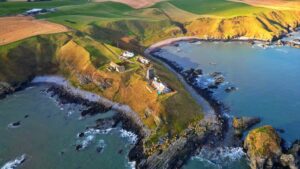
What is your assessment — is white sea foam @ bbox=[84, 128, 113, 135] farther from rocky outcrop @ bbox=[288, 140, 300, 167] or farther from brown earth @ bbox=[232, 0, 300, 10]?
brown earth @ bbox=[232, 0, 300, 10]

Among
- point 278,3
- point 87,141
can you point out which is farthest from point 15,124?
point 278,3

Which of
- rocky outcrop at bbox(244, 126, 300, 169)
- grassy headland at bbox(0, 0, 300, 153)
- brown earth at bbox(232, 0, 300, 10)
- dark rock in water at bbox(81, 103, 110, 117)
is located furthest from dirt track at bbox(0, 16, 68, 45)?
brown earth at bbox(232, 0, 300, 10)

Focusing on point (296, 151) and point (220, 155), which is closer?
point (296, 151)

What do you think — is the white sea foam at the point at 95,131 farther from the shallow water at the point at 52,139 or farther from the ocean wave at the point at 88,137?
the shallow water at the point at 52,139

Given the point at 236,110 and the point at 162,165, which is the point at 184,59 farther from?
the point at 162,165

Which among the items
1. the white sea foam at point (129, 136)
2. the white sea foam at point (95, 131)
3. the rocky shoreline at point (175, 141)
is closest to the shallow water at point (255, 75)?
the rocky shoreline at point (175, 141)

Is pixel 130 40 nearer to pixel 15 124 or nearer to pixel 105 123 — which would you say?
pixel 105 123
